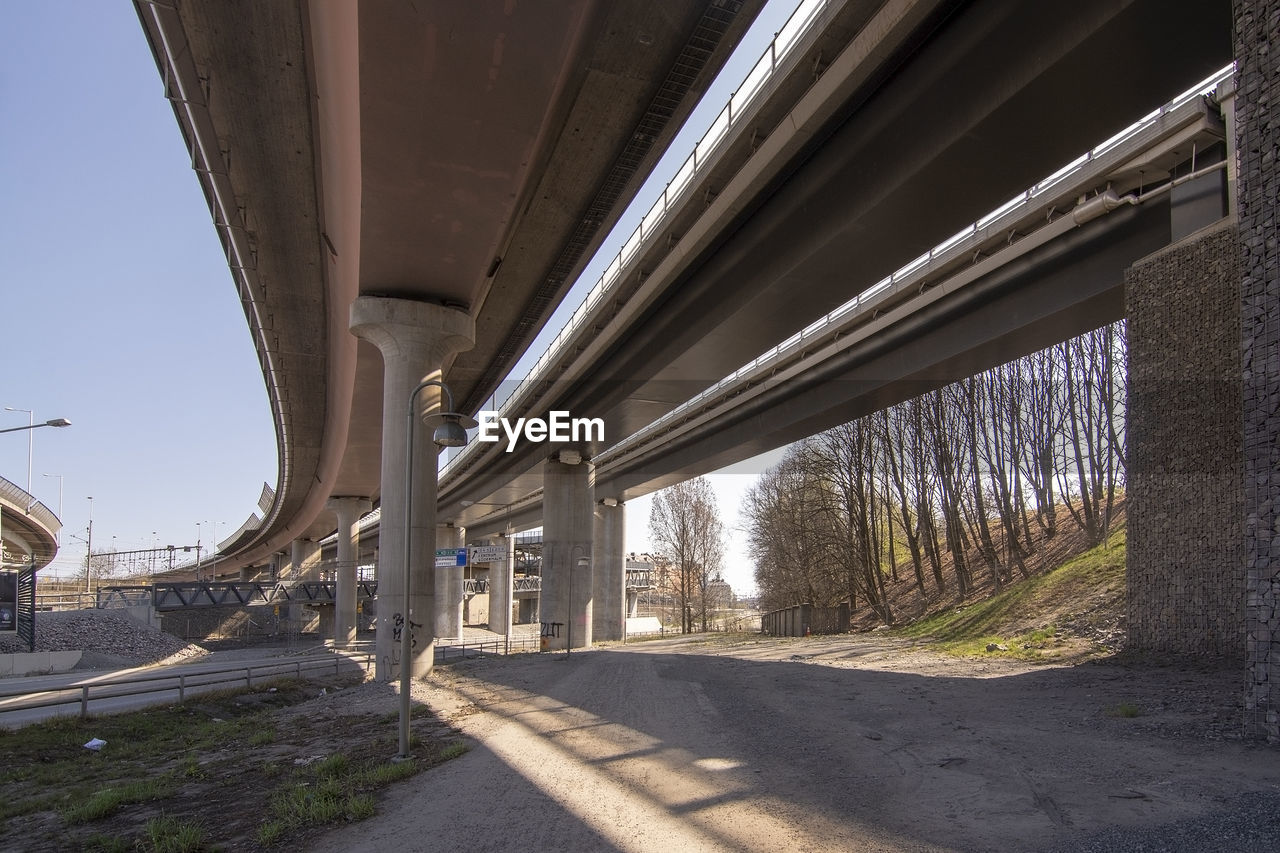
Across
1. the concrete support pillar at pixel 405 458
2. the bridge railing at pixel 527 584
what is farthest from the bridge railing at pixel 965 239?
the bridge railing at pixel 527 584

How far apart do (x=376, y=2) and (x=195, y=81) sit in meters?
5.07

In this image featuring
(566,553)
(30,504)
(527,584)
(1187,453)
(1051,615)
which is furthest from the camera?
(527,584)

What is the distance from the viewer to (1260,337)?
941cm

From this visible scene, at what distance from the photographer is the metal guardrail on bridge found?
5563cm

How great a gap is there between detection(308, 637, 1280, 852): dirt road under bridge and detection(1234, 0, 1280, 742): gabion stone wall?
1.03 metres

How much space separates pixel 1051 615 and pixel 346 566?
46755 mm

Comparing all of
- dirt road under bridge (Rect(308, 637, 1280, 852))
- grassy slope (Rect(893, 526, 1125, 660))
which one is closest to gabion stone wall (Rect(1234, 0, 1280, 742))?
dirt road under bridge (Rect(308, 637, 1280, 852))

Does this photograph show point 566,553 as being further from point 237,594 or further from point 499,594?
point 499,594

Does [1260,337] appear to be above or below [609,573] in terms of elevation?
above

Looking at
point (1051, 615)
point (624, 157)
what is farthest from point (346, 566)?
point (624, 157)

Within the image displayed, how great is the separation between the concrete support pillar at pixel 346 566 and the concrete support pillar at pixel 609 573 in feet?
54.6

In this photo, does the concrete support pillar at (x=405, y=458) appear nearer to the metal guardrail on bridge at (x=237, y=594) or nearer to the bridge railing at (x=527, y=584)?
the metal guardrail on bridge at (x=237, y=594)

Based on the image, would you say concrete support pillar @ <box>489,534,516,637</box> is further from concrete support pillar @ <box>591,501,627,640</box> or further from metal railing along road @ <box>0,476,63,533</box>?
metal railing along road @ <box>0,476,63,533</box>

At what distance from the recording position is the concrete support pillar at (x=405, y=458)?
68.7 feet
